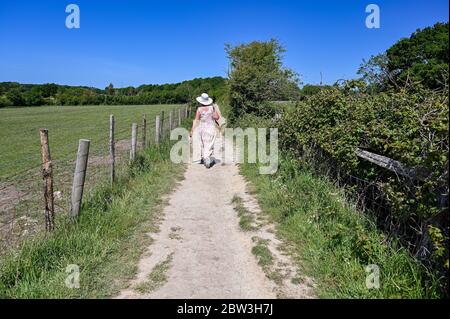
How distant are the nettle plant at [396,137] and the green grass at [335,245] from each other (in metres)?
0.39

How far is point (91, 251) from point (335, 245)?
307 centimetres

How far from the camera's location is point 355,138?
5762mm

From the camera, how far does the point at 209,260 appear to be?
446cm

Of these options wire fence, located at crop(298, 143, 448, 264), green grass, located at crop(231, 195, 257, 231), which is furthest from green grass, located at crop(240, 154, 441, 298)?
green grass, located at crop(231, 195, 257, 231)

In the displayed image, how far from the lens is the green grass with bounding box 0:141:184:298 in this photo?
3750mm

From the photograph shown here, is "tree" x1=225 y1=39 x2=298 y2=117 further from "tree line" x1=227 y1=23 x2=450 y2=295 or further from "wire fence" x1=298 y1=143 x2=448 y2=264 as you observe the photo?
"wire fence" x1=298 y1=143 x2=448 y2=264

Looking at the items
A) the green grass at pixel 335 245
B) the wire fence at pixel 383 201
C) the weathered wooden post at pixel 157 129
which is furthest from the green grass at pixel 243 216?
the weathered wooden post at pixel 157 129

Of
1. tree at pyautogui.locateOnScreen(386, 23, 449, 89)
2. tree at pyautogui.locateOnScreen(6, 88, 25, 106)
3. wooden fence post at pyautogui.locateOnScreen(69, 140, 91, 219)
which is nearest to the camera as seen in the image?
wooden fence post at pyautogui.locateOnScreen(69, 140, 91, 219)

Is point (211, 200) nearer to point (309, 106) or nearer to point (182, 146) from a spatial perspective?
point (309, 106)

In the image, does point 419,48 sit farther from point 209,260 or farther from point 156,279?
point 156,279

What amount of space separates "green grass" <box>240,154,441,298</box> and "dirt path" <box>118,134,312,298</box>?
223 millimetres

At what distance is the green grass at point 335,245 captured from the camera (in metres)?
3.55

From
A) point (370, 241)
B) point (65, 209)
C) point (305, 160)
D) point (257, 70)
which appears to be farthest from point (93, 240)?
point (257, 70)

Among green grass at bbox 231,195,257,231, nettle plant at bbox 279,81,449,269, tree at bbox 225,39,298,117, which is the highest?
tree at bbox 225,39,298,117
